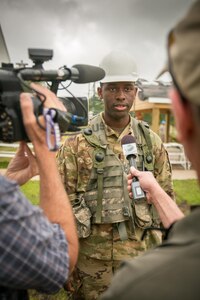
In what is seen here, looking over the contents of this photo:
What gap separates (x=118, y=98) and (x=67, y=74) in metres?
1.54

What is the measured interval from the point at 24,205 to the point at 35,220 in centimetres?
7

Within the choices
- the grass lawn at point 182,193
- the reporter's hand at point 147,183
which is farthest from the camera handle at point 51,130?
the grass lawn at point 182,193

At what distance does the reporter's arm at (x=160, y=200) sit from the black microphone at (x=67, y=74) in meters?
0.67

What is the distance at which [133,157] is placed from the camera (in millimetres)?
2570

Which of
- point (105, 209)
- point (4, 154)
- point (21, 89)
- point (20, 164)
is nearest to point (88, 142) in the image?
point (105, 209)

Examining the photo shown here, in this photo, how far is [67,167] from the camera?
3137mm

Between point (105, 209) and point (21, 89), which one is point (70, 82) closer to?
point (21, 89)

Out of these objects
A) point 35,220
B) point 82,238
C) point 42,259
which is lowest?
point 82,238

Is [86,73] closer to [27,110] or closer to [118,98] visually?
[27,110]

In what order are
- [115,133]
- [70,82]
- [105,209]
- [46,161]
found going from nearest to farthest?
[46,161]
[70,82]
[105,209]
[115,133]

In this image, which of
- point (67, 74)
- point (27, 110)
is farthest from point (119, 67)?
point (27, 110)

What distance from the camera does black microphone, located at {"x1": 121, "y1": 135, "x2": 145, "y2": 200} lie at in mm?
2262

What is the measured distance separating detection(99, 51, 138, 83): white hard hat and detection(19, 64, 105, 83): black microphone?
126cm

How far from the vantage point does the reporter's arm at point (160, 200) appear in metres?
1.87
